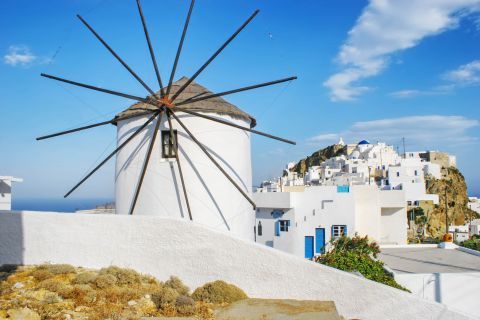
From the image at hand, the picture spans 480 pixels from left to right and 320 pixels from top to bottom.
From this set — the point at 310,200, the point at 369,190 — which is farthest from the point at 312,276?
the point at 369,190

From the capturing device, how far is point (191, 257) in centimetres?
851

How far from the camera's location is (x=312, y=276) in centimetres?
777

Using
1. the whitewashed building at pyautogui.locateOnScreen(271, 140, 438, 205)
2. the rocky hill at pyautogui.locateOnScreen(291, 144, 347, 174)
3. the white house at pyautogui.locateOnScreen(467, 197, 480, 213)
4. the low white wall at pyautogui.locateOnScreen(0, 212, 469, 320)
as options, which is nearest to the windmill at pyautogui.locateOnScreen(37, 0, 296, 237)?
the low white wall at pyautogui.locateOnScreen(0, 212, 469, 320)

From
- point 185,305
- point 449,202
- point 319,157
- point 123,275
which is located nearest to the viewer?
point 185,305

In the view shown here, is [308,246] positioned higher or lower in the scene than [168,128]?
lower

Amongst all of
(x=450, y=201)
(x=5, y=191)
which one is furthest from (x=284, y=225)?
(x=450, y=201)

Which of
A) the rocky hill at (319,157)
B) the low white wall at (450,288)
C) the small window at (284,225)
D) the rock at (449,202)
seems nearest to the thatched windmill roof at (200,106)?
the low white wall at (450,288)

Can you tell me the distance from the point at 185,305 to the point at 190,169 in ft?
16.3

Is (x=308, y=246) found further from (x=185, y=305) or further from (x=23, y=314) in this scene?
(x=23, y=314)

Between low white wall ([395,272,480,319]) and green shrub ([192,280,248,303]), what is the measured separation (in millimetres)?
5140

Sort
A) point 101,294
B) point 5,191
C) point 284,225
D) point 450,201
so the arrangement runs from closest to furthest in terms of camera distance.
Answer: point 101,294
point 5,191
point 284,225
point 450,201

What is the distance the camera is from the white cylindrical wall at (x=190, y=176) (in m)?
11.5

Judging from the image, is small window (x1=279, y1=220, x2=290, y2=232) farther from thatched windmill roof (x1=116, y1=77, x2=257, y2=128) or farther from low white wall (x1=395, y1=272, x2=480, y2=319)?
low white wall (x1=395, y1=272, x2=480, y2=319)

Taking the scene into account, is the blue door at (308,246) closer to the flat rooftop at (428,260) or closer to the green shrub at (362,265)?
the flat rooftop at (428,260)
